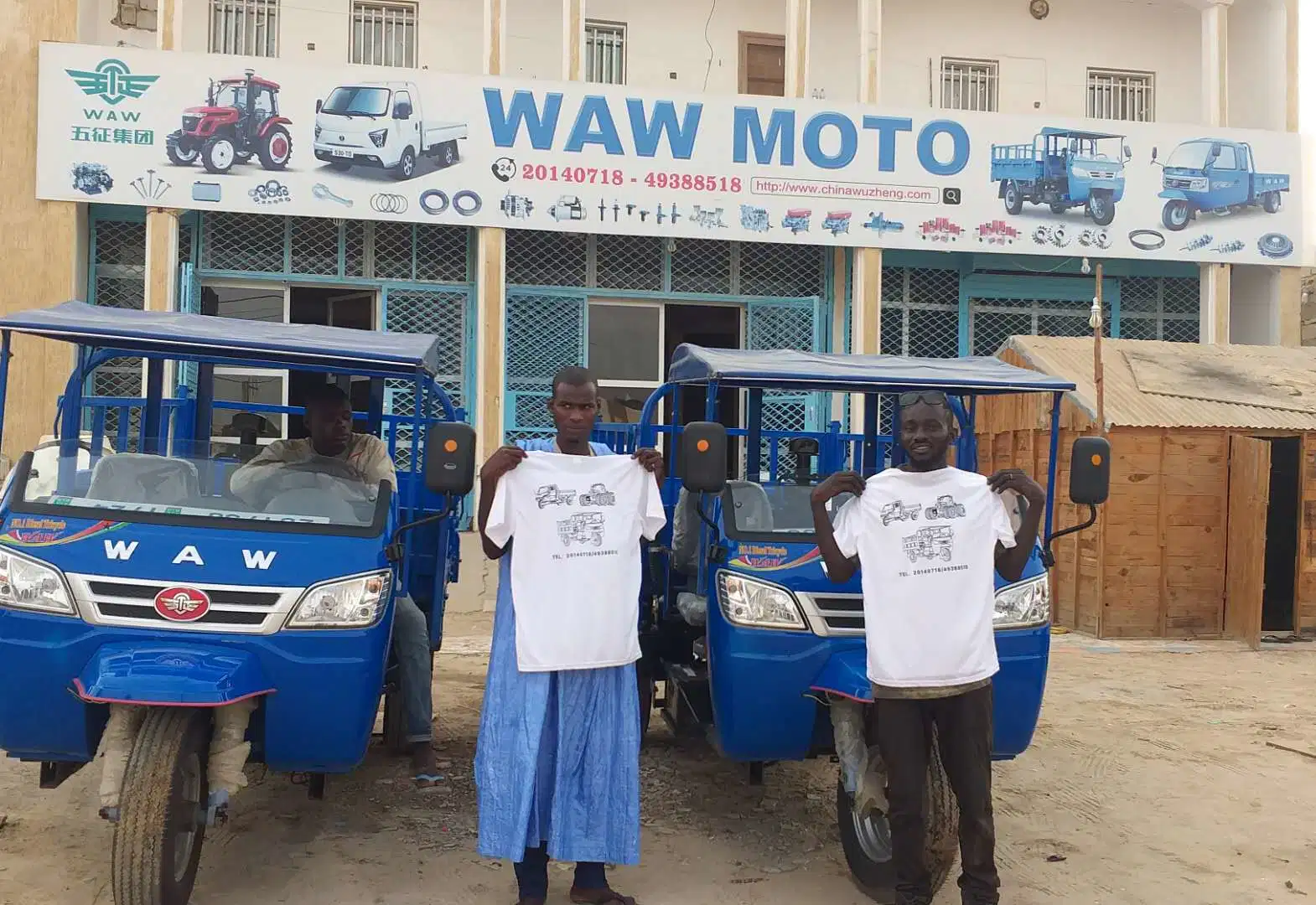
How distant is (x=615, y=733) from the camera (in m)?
Answer: 4.02

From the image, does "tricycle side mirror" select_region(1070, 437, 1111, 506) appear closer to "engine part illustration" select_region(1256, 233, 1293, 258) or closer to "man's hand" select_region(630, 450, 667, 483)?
"man's hand" select_region(630, 450, 667, 483)

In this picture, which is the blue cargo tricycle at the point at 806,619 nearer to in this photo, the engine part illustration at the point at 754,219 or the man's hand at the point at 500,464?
the man's hand at the point at 500,464

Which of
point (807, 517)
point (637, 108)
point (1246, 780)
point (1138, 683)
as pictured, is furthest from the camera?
point (637, 108)

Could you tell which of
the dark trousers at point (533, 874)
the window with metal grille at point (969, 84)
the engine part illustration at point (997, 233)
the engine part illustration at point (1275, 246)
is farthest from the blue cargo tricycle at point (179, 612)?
the engine part illustration at point (1275, 246)

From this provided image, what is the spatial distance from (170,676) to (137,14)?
1205cm

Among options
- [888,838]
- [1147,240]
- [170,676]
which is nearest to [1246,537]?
[1147,240]

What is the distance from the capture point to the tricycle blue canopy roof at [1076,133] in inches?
526

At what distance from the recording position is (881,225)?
42.7 ft

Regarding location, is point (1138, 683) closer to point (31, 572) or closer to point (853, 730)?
point (853, 730)

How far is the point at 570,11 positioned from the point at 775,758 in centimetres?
1034

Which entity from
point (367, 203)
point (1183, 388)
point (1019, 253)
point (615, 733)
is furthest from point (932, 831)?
point (1019, 253)

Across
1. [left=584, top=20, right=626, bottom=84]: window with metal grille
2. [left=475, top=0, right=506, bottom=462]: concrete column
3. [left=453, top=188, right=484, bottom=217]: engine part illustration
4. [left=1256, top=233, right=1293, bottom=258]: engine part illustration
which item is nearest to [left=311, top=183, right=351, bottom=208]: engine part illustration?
[left=453, top=188, right=484, bottom=217]: engine part illustration

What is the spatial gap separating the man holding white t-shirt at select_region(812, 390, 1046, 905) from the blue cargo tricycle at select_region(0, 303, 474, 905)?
1.48 meters

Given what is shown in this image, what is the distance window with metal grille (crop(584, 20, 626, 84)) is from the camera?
14.3 metres
